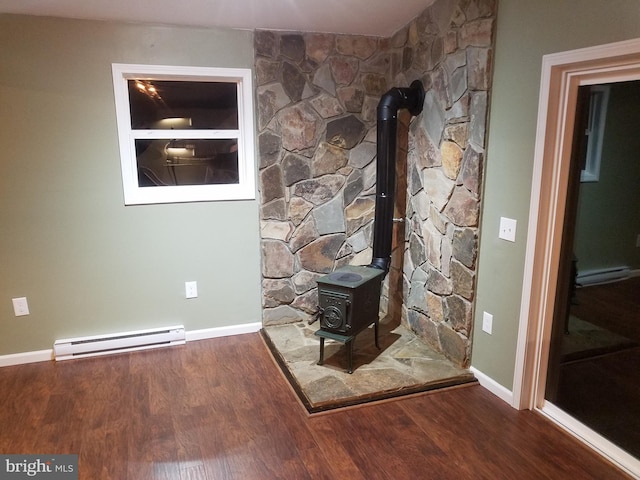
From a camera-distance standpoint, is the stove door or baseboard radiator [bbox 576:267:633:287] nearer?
baseboard radiator [bbox 576:267:633:287]

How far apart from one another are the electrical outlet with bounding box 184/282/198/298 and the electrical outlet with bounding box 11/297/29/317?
3.47ft

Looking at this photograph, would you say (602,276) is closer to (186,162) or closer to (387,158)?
(387,158)

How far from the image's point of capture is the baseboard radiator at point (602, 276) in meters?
2.14

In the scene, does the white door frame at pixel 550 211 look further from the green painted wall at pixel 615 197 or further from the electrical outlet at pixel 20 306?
the electrical outlet at pixel 20 306

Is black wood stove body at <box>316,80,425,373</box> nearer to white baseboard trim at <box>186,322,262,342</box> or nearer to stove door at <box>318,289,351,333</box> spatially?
stove door at <box>318,289,351,333</box>

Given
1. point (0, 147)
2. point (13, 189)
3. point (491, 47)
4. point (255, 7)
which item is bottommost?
point (13, 189)

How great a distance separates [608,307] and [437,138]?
1414 millimetres

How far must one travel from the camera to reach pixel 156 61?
9.86ft

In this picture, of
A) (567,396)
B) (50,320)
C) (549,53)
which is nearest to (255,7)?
(549,53)

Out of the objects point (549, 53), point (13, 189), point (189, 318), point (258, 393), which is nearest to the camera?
point (549, 53)

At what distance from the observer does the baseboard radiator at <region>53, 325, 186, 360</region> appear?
3127mm

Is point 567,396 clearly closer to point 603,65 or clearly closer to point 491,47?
point 603,65

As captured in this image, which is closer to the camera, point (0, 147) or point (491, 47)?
point (491, 47)

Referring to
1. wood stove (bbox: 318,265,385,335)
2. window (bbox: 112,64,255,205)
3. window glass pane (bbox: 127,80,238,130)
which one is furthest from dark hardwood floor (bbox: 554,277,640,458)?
window glass pane (bbox: 127,80,238,130)
